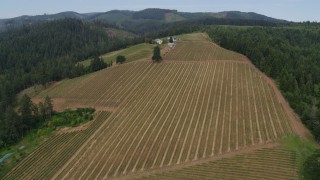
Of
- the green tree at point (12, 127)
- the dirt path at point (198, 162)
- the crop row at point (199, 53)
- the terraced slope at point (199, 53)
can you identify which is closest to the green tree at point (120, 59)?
Result: the terraced slope at point (199, 53)

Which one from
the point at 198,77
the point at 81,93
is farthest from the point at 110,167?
the point at 198,77

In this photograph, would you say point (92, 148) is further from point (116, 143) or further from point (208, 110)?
point (208, 110)

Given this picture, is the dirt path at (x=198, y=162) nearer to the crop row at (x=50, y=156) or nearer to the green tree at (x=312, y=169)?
the green tree at (x=312, y=169)

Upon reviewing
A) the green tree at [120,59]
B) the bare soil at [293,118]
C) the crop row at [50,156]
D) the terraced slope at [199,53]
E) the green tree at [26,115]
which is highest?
the terraced slope at [199,53]

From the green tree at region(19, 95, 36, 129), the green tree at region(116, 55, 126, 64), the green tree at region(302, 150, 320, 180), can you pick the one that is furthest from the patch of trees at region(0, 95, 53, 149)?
the green tree at region(302, 150, 320, 180)

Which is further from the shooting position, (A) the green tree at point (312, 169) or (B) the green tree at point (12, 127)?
(B) the green tree at point (12, 127)

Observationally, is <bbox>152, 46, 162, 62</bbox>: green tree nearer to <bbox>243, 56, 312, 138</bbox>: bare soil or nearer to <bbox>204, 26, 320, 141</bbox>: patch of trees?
<bbox>204, 26, 320, 141</bbox>: patch of trees

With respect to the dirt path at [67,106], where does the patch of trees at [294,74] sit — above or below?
above
